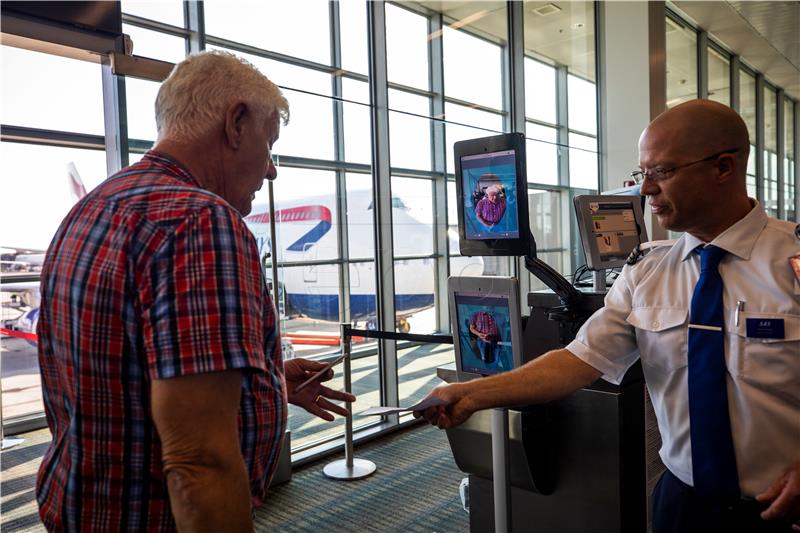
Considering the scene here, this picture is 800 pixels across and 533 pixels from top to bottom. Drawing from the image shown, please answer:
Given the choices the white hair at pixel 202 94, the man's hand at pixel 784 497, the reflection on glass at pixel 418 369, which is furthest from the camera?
the reflection on glass at pixel 418 369

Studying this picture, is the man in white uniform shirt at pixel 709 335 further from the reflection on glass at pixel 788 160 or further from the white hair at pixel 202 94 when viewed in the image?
the reflection on glass at pixel 788 160

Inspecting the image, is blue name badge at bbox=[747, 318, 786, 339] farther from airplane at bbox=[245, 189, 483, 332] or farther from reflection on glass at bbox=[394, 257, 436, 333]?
reflection on glass at bbox=[394, 257, 436, 333]

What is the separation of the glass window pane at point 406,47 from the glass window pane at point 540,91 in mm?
1610

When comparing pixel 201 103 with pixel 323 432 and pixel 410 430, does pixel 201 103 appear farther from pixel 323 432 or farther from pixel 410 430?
pixel 410 430

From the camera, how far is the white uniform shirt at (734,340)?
1264 millimetres

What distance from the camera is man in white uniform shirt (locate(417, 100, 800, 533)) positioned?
49.8 inches

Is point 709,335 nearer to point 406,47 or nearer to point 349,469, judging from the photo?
point 349,469

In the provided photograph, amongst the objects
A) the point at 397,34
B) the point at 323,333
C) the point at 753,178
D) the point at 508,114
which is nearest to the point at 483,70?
the point at 508,114

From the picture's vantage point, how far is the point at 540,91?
6840 mm

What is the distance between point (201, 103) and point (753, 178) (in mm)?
11346

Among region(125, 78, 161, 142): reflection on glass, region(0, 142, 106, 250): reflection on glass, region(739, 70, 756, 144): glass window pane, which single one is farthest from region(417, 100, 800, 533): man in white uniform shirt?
region(739, 70, 756, 144): glass window pane

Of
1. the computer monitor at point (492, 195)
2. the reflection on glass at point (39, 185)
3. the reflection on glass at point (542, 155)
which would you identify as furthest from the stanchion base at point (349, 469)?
the reflection on glass at point (542, 155)

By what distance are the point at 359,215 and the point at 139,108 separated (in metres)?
1.94

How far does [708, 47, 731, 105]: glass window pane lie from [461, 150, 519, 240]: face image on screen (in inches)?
354
